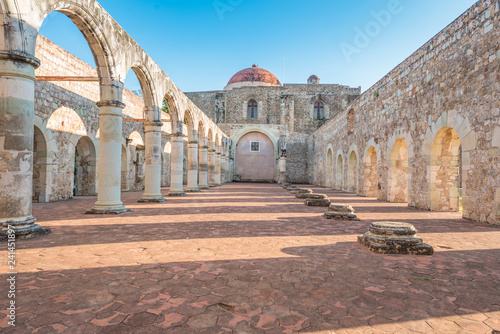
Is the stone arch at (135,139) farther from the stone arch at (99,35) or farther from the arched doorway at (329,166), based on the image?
the arched doorway at (329,166)

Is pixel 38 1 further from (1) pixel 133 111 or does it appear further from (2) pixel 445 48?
(1) pixel 133 111

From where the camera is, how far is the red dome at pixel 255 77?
40.8 meters

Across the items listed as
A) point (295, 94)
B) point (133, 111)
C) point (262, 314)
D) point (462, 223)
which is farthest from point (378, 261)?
point (295, 94)

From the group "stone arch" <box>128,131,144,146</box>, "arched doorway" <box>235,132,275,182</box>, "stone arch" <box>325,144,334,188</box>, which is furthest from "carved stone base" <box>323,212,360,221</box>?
"arched doorway" <box>235,132,275,182</box>

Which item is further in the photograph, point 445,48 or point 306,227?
point 445,48

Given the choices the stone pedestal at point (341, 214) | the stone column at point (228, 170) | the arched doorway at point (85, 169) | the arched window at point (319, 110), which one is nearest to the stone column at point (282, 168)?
the stone column at point (228, 170)

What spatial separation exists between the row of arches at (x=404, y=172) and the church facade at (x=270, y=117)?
1104 cm

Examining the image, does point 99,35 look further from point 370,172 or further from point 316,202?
point 370,172

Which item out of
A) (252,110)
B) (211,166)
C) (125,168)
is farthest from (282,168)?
(125,168)

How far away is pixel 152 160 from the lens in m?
10.2

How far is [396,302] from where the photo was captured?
2.47m

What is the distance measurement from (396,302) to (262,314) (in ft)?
3.59

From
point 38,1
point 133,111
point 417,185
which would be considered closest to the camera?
point 38,1

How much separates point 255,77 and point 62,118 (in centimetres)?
3229
